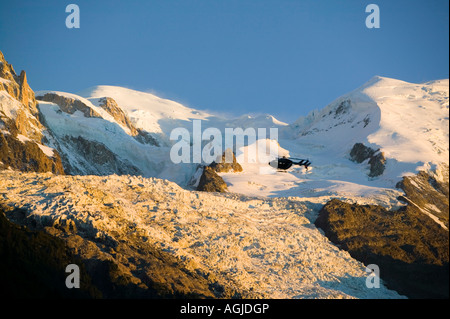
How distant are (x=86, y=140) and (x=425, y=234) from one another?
117 meters

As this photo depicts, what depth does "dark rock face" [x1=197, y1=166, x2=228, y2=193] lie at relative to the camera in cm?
14650

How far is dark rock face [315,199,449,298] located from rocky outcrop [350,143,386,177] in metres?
41.8

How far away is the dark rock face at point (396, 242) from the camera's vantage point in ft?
276

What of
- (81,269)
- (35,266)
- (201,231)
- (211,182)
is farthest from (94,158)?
(35,266)

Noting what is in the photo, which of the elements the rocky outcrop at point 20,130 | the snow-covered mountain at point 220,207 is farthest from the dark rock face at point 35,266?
the rocky outcrop at point 20,130

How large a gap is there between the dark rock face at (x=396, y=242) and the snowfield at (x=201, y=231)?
480 centimetres

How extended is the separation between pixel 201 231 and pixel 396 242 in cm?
4351

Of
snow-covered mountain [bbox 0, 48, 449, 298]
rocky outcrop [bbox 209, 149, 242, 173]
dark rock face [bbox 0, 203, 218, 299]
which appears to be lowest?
dark rock face [bbox 0, 203, 218, 299]

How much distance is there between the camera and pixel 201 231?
78438 mm

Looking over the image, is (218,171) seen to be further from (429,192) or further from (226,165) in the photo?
(429,192)

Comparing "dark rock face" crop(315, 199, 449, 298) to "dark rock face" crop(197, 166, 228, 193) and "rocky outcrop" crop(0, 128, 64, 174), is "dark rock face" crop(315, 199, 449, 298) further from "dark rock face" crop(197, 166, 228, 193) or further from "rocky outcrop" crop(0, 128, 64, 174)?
"rocky outcrop" crop(0, 128, 64, 174)

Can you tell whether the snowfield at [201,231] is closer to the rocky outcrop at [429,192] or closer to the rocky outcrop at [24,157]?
the rocky outcrop at [24,157]

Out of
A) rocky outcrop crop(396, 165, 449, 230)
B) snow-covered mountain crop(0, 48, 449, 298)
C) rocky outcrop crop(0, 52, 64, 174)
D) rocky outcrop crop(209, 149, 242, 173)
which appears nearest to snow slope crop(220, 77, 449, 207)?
snow-covered mountain crop(0, 48, 449, 298)

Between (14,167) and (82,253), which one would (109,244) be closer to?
(82,253)
